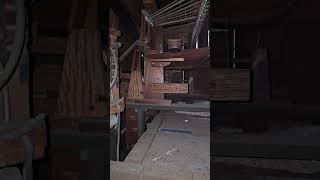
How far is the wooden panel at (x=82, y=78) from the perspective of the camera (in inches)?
41.5

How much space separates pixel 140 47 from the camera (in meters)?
2.82

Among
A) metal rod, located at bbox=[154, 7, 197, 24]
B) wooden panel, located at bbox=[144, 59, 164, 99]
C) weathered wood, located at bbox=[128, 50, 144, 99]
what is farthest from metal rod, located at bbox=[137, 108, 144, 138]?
metal rod, located at bbox=[154, 7, 197, 24]

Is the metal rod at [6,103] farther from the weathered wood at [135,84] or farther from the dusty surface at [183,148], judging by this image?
the weathered wood at [135,84]

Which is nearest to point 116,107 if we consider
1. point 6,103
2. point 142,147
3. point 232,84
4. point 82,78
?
point 142,147

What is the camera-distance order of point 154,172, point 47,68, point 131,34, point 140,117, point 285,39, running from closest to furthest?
point 285,39, point 47,68, point 154,172, point 140,117, point 131,34

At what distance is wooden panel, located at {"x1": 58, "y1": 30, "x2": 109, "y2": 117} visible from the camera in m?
1.05

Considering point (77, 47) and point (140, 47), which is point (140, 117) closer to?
point (140, 47)

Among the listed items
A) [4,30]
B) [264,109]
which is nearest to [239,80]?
[264,109]

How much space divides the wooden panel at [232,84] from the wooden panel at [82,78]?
16.8 inches

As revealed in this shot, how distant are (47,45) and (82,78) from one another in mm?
167

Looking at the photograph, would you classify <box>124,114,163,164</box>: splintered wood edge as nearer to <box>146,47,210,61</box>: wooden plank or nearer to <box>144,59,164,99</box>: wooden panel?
<box>144,59,164,99</box>: wooden panel

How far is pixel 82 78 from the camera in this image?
107cm

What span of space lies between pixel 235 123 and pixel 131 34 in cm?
239

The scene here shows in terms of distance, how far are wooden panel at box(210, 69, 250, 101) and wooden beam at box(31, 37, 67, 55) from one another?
0.56 meters
